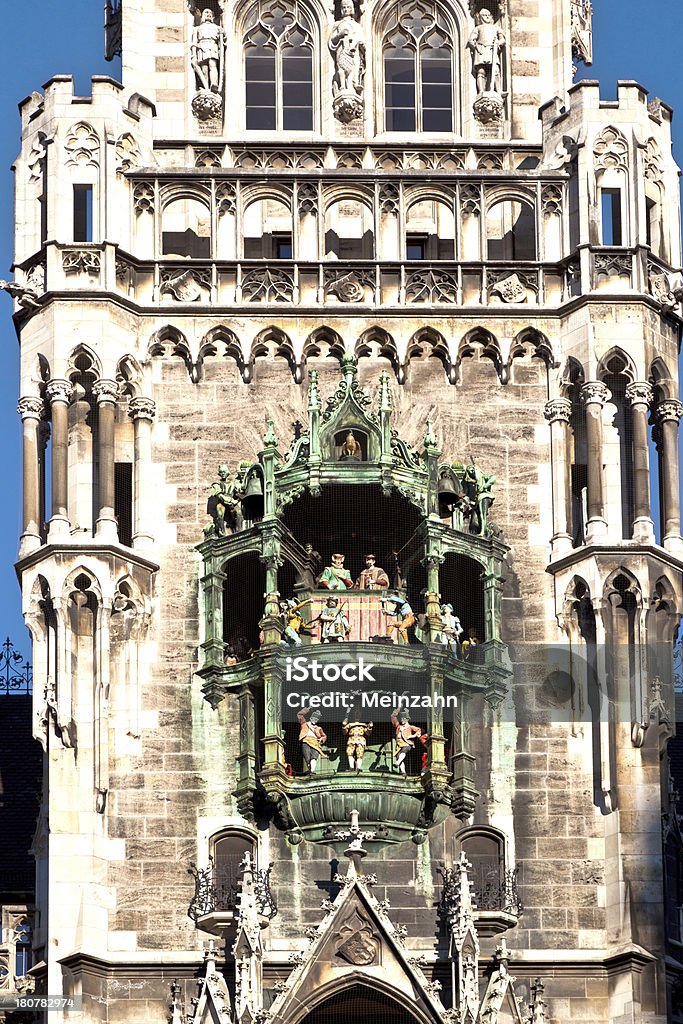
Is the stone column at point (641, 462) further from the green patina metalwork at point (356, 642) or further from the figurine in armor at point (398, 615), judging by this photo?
the figurine in armor at point (398, 615)

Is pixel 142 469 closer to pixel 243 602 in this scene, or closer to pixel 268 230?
pixel 243 602

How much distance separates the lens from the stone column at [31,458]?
47.2m

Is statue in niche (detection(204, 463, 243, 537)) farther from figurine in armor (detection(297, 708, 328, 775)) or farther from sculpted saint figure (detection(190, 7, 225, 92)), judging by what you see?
sculpted saint figure (detection(190, 7, 225, 92))

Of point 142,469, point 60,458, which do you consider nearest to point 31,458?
point 60,458

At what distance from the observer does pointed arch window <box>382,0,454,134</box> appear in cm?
5053

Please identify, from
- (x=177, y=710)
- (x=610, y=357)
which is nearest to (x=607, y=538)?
(x=610, y=357)

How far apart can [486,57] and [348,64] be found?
1.68 m

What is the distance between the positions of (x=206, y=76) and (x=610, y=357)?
6.32 m

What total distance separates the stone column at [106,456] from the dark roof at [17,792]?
15.3 ft

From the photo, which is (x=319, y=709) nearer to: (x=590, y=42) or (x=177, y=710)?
(x=177, y=710)

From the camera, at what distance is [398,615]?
46906mm

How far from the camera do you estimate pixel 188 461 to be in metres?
47.7

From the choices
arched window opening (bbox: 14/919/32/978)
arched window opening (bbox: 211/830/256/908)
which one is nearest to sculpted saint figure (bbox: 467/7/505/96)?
arched window opening (bbox: 211/830/256/908)

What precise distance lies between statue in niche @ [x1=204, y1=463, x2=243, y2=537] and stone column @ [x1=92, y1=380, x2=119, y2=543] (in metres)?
1.15
